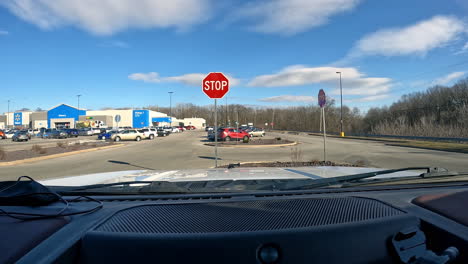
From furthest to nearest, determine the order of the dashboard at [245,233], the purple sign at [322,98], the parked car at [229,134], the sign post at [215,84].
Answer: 1. the parked car at [229,134]
2. the purple sign at [322,98]
3. the sign post at [215,84]
4. the dashboard at [245,233]

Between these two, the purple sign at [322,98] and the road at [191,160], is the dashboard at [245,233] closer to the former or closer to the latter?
the purple sign at [322,98]

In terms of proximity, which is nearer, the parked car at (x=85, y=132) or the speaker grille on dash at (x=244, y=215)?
the speaker grille on dash at (x=244, y=215)

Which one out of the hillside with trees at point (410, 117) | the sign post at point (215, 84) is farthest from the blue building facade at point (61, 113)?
the sign post at point (215, 84)

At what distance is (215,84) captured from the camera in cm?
847

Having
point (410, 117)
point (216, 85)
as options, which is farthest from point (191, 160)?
point (410, 117)

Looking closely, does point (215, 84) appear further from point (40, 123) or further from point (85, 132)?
point (40, 123)

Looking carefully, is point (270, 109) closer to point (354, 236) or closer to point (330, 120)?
point (330, 120)

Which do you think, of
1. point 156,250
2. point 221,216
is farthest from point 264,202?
point 156,250

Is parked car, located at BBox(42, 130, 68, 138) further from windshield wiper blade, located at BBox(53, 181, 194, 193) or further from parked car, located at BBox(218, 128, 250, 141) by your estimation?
windshield wiper blade, located at BBox(53, 181, 194, 193)

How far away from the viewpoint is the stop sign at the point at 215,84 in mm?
8413

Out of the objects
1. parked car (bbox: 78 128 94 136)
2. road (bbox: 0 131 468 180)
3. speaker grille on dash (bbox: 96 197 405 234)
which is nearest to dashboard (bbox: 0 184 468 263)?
speaker grille on dash (bbox: 96 197 405 234)

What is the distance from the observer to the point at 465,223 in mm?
1685

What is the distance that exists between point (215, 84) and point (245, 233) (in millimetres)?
7219

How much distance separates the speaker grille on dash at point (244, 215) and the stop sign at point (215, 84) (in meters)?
6.58
